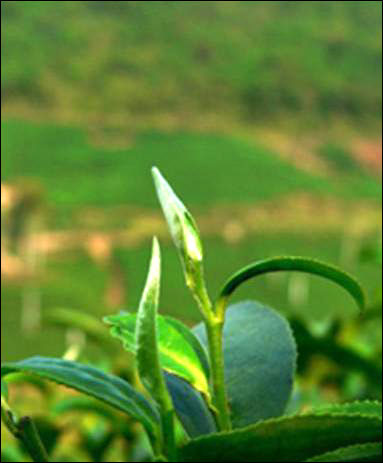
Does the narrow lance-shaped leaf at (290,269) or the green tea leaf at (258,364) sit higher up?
the narrow lance-shaped leaf at (290,269)

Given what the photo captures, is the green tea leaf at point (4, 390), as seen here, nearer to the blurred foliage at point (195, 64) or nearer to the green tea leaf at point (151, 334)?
the green tea leaf at point (151, 334)

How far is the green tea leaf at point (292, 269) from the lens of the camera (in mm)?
208

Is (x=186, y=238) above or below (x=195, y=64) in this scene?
below

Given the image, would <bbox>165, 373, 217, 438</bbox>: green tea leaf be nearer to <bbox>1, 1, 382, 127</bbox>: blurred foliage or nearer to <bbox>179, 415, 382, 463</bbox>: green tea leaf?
<bbox>179, 415, 382, 463</bbox>: green tea leaf

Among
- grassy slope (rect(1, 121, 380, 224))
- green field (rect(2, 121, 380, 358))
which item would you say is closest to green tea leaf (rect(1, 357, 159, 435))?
green field (rect(2, 121, 380, 358))

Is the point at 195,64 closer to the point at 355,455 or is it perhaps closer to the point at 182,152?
the point at 182,152

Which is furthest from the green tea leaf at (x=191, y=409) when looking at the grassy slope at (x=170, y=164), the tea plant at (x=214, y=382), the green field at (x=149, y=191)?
the grassy slope at (x=170, y=164)

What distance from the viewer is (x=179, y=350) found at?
0.74 feet

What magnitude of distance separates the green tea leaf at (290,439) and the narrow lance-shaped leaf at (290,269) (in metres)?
0.03

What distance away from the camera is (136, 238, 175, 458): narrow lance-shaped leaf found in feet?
0.59

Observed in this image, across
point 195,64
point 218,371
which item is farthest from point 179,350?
point 195,64

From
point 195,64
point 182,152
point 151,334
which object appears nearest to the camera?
point 151,334

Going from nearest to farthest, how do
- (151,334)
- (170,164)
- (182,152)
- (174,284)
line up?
(151,334)
(174,284)
(170,164)
(182,152)

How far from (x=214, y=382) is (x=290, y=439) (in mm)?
28
